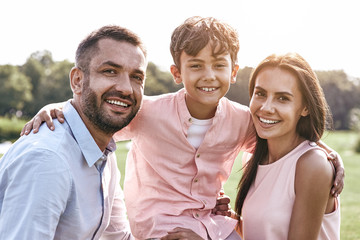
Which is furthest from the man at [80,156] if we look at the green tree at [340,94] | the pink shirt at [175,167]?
the green tree at [340,94]

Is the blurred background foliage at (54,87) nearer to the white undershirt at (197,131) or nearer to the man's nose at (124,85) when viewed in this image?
the white undershirt at (197,131)

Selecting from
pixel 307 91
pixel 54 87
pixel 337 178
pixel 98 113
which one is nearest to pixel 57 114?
pixel 98 113

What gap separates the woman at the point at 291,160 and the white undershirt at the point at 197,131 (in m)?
0.46

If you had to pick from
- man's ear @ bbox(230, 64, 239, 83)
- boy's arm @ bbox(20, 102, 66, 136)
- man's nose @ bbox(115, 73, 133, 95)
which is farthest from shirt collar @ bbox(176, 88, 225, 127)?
boy's arm @ bbox(20, 102, 66, 136)

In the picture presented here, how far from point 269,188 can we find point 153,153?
42.1 inches

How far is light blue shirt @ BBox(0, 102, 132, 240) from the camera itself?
2322mm

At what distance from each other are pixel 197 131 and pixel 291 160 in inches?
34.3

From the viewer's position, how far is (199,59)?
3.56 m

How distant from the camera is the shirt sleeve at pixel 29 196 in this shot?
231 centimetres

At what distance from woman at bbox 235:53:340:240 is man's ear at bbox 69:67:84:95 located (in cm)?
147

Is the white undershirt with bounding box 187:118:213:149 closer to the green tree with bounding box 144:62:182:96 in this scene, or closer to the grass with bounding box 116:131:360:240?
the grass with bounding box 116:131:360:240

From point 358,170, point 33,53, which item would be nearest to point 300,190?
point 358,170

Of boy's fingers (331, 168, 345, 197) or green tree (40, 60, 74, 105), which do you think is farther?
green tree (40, 60, 74, 105)

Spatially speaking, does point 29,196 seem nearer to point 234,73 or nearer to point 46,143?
point 46,143
